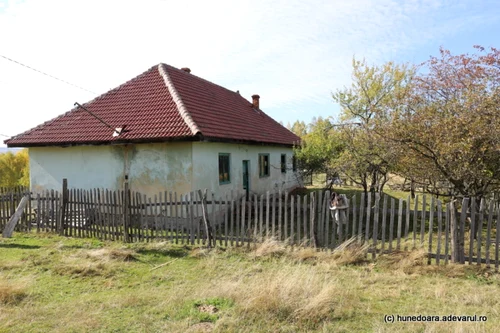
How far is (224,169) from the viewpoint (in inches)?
497

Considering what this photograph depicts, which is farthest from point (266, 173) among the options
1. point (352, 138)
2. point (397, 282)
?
point (397, 282)

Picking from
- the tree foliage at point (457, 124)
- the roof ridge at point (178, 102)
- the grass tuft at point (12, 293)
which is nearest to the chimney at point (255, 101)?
the roof ridge at point (178, 102)

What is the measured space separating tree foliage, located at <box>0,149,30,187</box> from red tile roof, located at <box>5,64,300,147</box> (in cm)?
2121

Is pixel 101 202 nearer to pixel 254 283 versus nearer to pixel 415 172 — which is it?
pixel 254 283

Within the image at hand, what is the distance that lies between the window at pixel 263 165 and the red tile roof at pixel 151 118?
0.98m

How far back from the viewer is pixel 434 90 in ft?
30.0

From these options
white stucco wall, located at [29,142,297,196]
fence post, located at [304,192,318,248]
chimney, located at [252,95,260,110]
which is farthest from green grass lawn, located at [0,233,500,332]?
chimney, located at [252,95,260,110]

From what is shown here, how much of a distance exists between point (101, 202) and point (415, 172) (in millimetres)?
8779

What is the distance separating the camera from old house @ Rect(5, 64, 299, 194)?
35.6 ft

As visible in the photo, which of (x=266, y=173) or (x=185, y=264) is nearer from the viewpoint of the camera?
(x=185, y=264)

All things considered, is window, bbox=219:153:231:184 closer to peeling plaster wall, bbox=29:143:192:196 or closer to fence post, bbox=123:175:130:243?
peeling plaster wall, bbox=29:143:192:196

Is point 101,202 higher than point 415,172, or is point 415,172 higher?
point 415,172

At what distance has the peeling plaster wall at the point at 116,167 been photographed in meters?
10.8

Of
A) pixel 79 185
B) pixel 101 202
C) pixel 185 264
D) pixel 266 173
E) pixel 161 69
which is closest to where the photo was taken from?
Answer: pixel 185 264
